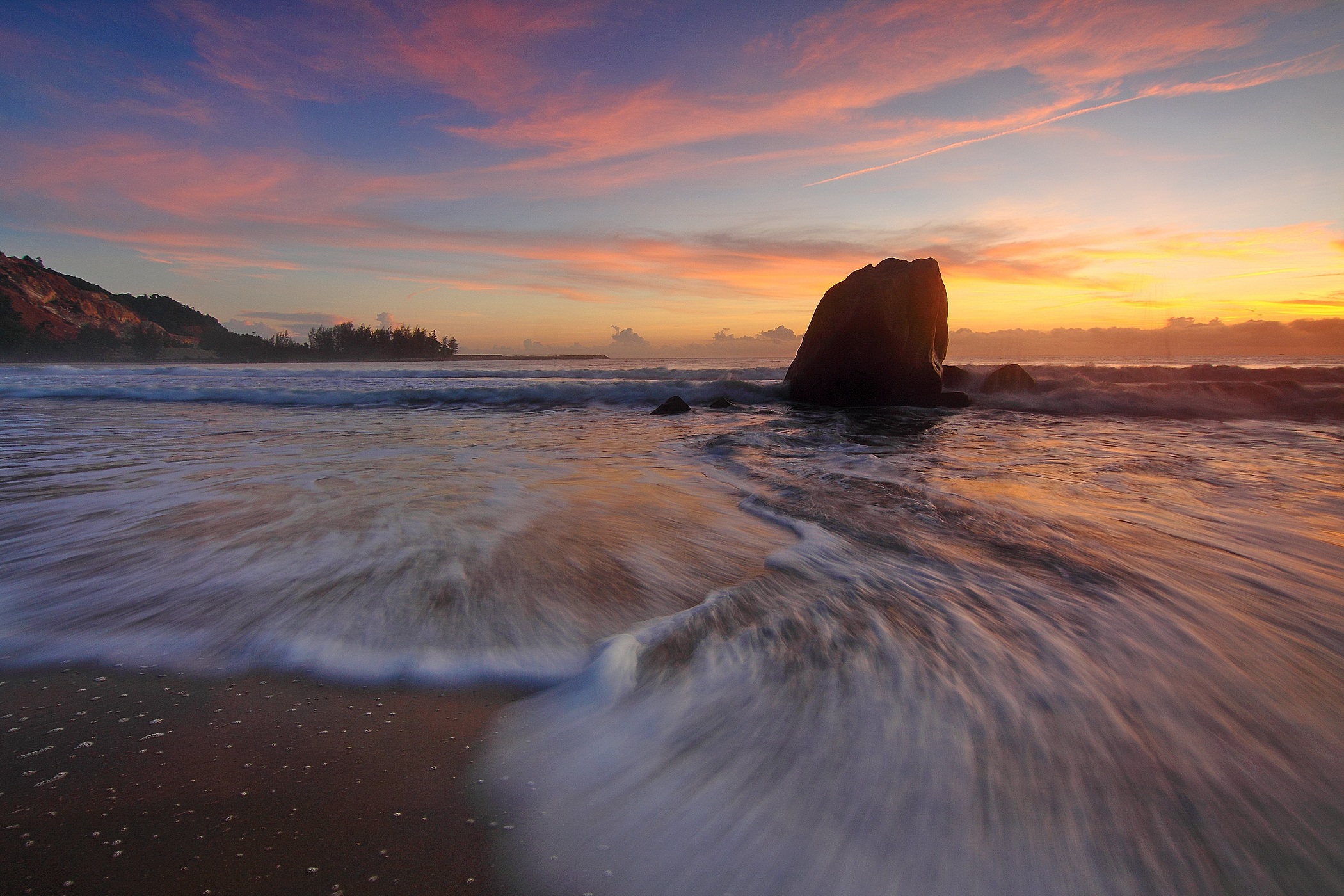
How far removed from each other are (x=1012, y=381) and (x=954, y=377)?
151cm

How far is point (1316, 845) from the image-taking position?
1.11 meters

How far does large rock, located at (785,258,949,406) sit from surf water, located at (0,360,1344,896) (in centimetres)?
640

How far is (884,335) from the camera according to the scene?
1117 cm

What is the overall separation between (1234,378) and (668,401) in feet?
49.1

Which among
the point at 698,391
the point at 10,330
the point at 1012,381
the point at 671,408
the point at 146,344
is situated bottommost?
the point at 671,408

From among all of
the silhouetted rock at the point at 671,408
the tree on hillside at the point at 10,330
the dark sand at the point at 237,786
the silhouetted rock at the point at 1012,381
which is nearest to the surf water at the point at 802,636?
the dark sand at the point at 237,786

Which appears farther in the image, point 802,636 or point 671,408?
point 671,408

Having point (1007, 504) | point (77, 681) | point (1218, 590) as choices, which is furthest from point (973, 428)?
point (77, 681)

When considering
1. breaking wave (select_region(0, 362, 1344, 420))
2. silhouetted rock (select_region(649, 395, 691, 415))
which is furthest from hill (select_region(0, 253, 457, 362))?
silhouetted rock (select_region(649, 395, 691, 415))

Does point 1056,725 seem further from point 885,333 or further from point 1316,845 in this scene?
point 885,333

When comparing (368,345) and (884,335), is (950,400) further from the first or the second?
(368,345)

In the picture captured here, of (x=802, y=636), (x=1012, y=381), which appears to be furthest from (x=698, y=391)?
(x=802, y=636)

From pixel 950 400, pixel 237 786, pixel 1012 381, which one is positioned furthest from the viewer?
pixel 1012 381

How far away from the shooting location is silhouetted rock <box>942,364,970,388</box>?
1437cm
